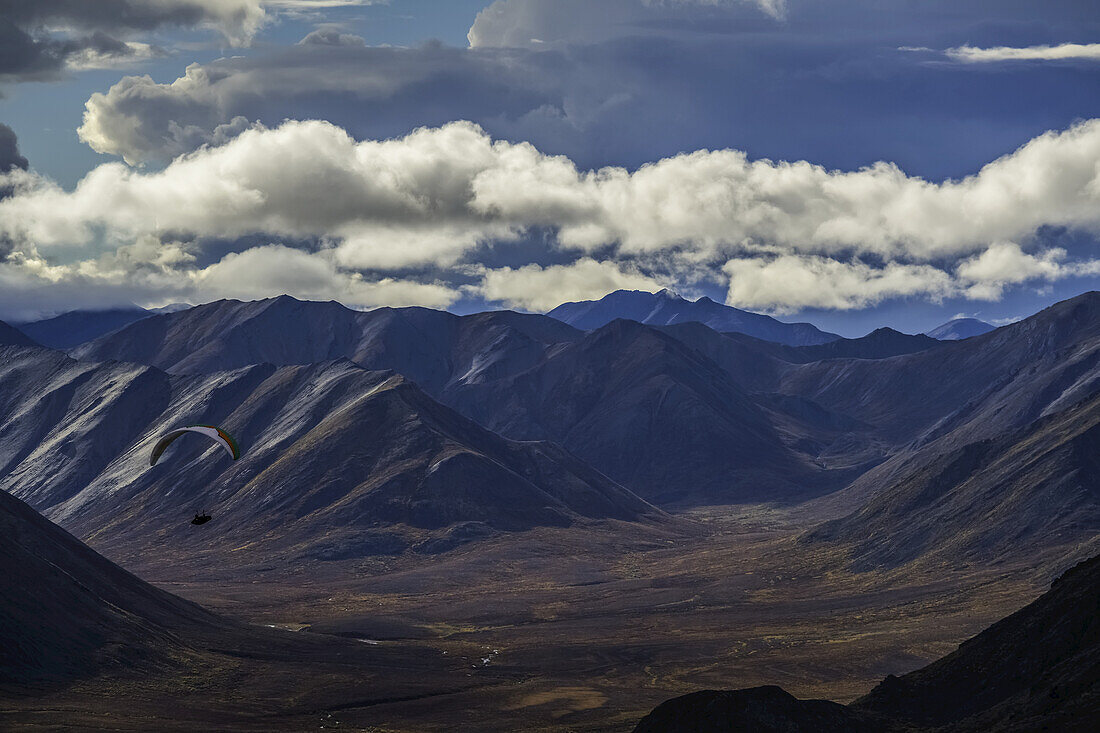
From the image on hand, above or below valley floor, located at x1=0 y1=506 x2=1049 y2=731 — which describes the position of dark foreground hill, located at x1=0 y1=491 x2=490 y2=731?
above

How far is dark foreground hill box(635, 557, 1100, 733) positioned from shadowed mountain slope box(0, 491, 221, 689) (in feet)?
221

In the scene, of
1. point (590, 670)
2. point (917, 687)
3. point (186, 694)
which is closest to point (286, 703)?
point (186, 694)

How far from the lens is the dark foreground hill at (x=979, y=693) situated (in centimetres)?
7181

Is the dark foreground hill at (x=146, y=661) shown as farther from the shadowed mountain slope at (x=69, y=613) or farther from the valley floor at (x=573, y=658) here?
the valley floor at (x=573, y=658)

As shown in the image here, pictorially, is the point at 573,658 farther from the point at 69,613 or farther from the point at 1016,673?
the point at 1016,673

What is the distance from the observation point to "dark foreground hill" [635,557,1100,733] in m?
71.8

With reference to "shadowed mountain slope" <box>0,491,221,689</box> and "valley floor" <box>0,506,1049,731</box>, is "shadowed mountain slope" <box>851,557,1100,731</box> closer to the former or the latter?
"valley floor" <box>0,506,1049,731</box>

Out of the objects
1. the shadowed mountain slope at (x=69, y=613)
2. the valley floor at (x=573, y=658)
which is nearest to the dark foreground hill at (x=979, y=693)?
the valley floor at (x=573, y=658)

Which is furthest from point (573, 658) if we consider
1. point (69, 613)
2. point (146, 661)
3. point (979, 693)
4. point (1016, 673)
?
point (1016, 673)

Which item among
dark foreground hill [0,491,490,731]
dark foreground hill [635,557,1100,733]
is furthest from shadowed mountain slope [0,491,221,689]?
dark foreground hill [635,557,1100,733]

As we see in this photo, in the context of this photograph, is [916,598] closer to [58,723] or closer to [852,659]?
[852,659]

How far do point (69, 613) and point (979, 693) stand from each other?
92.7 metres

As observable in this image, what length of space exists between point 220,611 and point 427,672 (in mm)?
64895

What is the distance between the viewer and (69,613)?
128m
